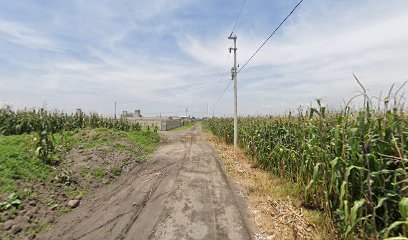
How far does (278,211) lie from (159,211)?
105 inches

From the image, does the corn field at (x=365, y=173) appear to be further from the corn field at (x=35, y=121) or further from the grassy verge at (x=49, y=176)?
the corn field at (x=35, y=121)

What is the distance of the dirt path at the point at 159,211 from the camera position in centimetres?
478

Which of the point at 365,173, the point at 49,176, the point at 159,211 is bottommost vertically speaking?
the point at 159,211

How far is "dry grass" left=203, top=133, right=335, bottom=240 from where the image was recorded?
4.67 metres

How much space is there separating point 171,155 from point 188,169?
11.5 ft

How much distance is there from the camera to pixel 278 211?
18.4 ft

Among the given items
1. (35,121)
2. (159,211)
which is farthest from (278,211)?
(35,121)

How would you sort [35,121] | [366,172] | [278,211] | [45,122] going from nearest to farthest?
[366,172] → [278,211] → [45,122] → [35,121]

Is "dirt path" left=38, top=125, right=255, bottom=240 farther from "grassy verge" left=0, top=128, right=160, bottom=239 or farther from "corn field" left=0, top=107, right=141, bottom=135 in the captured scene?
"corn field" left=0, top=107, right=141, bottom=135

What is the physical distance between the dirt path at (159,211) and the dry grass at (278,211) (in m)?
0.40

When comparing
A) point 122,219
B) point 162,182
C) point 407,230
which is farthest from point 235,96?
point 407,230

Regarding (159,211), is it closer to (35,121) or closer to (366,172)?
(366,172)

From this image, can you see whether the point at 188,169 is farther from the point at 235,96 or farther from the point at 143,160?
the point at 235,96

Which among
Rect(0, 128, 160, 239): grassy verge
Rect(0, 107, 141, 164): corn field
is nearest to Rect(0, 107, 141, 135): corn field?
Rect(0, 107, 141, 164): corn field
